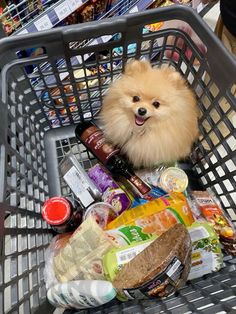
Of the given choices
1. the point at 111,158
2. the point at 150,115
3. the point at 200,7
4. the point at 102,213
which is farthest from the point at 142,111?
the point at 200,7

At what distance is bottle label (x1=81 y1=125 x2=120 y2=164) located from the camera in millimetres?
1251

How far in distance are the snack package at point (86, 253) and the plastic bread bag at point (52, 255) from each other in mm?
46

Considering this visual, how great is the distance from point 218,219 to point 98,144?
0.51 m

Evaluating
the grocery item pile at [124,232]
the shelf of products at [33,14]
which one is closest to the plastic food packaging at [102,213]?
the grocery item pile at [124,232]

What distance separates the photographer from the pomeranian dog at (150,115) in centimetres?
110

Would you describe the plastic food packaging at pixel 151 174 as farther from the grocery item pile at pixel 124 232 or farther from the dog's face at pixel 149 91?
Result: the dog's face at pixel 149 91

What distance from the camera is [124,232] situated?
102 cm

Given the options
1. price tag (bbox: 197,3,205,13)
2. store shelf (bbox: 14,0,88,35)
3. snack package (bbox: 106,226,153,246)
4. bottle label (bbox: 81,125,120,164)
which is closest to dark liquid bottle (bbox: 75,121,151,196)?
bottle label (bbox: 81,125,120,164)

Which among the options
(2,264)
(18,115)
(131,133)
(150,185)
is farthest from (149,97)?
(2,264)

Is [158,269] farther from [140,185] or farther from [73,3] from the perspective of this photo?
[73,3]

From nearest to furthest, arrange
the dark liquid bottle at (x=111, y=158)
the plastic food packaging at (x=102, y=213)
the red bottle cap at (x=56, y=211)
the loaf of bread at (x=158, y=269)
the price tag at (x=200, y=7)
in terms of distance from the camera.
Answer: the loaf of bread at (x=158, y=269)
the red bottle cap at (x=56, y=211)
the plastic food packaging at (x=102, y=213)
the dark liquid bottle at (x=111, y=158)
the price tag at (x=200, y=7)

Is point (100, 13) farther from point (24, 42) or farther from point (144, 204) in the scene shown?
point (144, 204)

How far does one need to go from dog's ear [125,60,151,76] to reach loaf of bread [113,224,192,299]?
0.53 m

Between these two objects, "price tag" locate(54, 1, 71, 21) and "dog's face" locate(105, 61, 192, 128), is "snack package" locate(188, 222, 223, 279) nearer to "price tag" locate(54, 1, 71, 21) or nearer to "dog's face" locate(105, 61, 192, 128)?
"dog's face" locate(105, 61, 192, 128)
